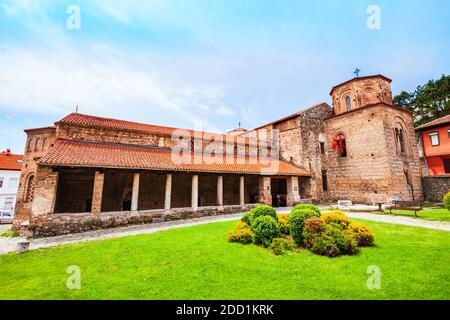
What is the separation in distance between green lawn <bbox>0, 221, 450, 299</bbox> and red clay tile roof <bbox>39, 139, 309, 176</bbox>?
15.6ft

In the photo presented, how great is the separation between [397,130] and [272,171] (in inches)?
501

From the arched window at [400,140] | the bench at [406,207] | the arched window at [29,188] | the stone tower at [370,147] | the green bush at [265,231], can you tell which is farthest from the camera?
the arched window at [400,140]

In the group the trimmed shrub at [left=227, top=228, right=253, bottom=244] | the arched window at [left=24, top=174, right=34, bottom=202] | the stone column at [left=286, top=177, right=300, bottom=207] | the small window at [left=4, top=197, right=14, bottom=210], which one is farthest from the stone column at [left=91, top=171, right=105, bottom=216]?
the small window at [left=4, top=197, right=14, bottom=210]

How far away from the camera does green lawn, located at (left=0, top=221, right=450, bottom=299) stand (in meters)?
3.91

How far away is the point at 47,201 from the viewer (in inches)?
388

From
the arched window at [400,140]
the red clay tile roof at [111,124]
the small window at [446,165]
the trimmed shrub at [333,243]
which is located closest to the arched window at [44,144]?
the red clay tile roof at [111,124]

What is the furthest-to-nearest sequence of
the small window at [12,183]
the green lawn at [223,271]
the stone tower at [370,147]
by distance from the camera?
the small window at [12,183] → the stone tower at [370,147] → the green lawn at [223,271]

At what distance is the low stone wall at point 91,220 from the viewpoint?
31.2 feet

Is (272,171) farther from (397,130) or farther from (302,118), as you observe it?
(397,130)

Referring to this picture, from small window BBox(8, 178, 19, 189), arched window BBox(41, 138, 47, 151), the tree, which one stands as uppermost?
the tree

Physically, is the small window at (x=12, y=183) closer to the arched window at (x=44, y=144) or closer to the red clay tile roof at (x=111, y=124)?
the arched window at (x=44, y=144)

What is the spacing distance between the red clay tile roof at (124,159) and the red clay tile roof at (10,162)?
25065 mm

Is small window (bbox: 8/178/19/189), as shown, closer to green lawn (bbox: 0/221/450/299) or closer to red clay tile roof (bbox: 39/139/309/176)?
red clay tile roof (bbox: 39/139/309/176)
